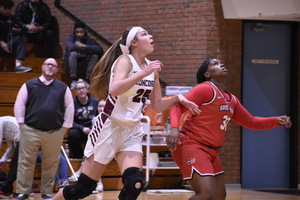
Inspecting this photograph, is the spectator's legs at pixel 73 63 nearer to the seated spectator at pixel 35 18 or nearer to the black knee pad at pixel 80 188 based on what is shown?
the seated spectator at pixel 35 18

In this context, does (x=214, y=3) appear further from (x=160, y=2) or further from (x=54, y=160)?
(x=54, y=160)

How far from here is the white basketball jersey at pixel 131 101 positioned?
454cm

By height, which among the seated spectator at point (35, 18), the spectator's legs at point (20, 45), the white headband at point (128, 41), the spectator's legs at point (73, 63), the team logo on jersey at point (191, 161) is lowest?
the team logo on jersey at point (191, 161)

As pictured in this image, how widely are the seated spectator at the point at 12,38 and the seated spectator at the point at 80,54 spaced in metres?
0.76

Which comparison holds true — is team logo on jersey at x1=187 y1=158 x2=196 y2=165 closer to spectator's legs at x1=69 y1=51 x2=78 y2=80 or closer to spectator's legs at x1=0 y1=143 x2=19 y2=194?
spectator's legs at x1=0 y1=143 x2=19 y2=194

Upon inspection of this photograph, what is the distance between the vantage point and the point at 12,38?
34.3 ft

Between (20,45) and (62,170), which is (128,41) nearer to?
(62,170)

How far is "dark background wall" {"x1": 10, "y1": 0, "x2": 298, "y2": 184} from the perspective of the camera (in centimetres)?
962

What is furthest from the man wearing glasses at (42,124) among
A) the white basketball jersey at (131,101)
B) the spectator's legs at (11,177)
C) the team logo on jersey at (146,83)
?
the team logo on jersey at (146,83)

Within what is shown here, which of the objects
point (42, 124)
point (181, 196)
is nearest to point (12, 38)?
point (42, 124)

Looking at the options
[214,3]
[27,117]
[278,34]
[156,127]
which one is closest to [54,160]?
[27,117]

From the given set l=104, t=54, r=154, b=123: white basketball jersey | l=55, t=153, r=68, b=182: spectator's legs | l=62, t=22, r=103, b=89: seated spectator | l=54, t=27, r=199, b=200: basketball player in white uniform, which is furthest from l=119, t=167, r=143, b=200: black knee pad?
l=62, t=22, r=103, b=89: seated spectator

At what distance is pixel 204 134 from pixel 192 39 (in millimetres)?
4951

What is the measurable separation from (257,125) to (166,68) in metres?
4.85
